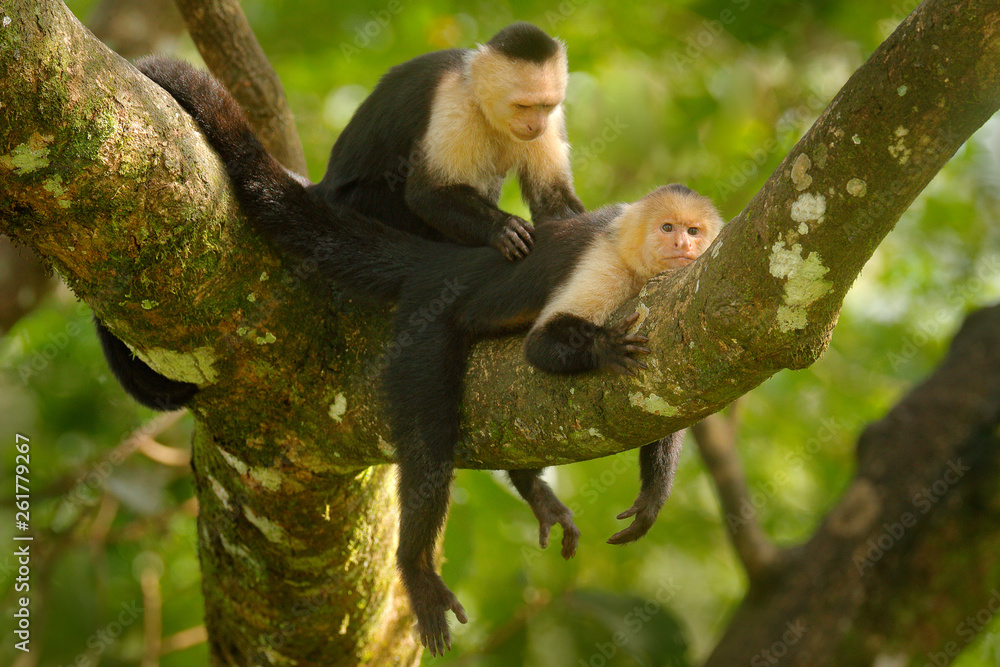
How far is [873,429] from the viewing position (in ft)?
17.7

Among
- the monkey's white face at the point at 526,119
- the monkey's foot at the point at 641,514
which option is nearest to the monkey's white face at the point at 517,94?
the monkey's white face at the point at 526,119

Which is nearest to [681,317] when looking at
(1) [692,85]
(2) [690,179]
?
(2) [690,179]

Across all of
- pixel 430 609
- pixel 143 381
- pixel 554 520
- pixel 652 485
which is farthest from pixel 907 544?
pixel 143 381

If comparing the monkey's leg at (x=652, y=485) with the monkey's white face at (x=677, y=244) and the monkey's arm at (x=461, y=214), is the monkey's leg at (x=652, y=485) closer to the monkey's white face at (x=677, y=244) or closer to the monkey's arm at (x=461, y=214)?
the monkey's white face at (x=677, y=244)

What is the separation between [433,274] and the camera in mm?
3197

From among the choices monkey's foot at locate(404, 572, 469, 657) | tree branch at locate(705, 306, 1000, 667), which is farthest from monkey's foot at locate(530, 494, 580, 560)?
tree branch at locate(705, 306, 1000, 667)

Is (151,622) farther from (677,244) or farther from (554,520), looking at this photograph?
(677,244)

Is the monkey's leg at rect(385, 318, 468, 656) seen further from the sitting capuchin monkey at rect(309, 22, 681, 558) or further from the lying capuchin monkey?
the sitting capuchin monkey at rect(309, 22, 681, 558)

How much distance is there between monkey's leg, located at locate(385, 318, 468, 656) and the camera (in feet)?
9.44

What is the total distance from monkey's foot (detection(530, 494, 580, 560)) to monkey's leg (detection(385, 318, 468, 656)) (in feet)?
2.29

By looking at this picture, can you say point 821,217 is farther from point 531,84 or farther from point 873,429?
point 873,429

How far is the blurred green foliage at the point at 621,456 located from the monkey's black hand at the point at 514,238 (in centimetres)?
157

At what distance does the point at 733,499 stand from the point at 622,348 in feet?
11.8

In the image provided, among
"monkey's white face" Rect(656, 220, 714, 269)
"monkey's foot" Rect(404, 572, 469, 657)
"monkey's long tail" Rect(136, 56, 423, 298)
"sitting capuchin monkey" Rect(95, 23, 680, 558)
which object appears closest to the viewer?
"monkey's long tail" Rect(136, 56, 423, 298)
